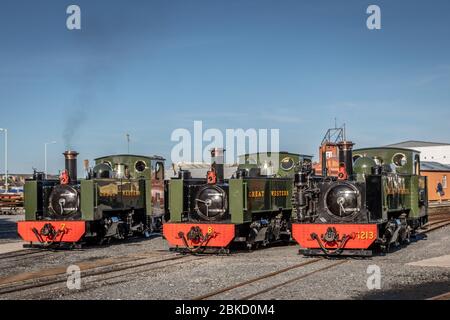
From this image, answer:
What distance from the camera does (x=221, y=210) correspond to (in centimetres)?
1617

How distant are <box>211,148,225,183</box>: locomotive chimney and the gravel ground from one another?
2264mm

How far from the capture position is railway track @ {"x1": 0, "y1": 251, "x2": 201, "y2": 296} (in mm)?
11547

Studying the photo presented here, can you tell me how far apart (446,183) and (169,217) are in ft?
129

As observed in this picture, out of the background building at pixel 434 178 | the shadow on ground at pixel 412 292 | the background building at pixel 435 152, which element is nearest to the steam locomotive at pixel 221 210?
the shadow on ground at pixel 412 292

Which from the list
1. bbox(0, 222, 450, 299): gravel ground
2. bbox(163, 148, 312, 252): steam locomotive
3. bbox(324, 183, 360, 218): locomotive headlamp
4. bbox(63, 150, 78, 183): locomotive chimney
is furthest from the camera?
bbox(63, 150, 78, 183): locomotive chimney

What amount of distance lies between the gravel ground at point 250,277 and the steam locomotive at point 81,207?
932 mm

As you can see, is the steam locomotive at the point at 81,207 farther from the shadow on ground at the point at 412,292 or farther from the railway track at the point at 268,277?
the shadow on ground at the point at 412,292

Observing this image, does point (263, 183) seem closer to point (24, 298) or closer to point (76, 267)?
point (76, 267)

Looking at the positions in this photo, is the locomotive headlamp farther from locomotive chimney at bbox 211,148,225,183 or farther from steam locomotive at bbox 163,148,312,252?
locomotive chimney at bbox 211,148,225,183

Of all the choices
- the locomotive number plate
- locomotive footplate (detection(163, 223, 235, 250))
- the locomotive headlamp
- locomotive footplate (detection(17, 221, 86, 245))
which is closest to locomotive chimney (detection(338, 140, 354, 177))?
the locomotive headlamp

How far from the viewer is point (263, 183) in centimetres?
1722

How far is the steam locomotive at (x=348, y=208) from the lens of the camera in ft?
46.9

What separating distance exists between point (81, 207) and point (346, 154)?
786 centimetres
